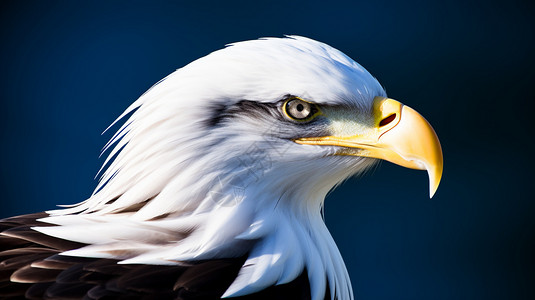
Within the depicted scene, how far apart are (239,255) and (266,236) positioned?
0.05 metres

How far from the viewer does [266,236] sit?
0.92m

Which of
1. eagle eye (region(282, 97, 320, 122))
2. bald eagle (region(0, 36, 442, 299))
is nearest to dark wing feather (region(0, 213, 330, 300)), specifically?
bald eagle (region(0, 36, 442, 299))

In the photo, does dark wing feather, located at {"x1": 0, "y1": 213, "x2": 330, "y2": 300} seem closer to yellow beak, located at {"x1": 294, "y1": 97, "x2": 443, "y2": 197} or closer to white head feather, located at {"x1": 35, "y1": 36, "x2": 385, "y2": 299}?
white head feather, located at {"x1": 35, "y1": 36, "x2": 385, "y2": 299}

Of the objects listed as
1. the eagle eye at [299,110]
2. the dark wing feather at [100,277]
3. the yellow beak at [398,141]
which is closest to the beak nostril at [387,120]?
the yellow beak at [398,141]

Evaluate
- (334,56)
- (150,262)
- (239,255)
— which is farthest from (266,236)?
(334,56)

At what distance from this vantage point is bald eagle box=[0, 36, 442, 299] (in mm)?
860

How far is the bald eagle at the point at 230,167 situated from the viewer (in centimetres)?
86

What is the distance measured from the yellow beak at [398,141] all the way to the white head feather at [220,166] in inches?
0.9

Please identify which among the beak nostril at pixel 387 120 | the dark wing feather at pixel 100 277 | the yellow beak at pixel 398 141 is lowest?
the dark wing feather at pixel 100 277

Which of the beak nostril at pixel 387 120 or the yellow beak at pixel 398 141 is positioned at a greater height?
the beak nostril at pixel 387 120

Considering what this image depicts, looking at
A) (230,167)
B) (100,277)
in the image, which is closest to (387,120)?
(230,167)

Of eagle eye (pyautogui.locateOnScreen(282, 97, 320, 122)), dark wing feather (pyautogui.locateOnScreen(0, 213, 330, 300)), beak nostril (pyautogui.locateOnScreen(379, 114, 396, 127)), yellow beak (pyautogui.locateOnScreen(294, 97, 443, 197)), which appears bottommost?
dark wing feather (pyautogui.locateOnScreen(0, 213, 330, 300))

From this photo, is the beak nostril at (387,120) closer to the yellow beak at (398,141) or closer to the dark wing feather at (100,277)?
the yellow beak at (398,141)

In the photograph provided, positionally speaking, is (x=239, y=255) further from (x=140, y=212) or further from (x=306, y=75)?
(x=306, y=75)
